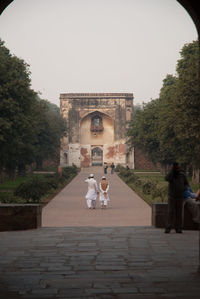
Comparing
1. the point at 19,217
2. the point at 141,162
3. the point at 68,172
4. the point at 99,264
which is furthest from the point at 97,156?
the point at 99,264

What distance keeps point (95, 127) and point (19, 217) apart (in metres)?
43.8

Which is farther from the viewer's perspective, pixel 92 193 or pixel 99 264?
pixel 92 193

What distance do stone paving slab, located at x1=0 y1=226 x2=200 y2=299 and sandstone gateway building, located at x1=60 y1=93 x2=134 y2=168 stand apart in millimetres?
42917

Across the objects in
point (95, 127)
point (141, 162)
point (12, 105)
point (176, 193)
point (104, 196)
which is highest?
point (95, 127)

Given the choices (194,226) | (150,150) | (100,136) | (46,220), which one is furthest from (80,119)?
(194,226)

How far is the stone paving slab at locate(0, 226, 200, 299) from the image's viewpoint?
15.1 feet

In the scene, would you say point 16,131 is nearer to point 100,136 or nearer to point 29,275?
point 29,275

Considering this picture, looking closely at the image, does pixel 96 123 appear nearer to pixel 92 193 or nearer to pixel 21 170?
pixel 21 170

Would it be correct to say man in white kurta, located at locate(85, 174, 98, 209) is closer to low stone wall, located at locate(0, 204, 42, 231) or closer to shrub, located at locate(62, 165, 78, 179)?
low stone wall, located at locate(0, 204, 42, 231)

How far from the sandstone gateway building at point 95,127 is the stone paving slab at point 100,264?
42.9 meters

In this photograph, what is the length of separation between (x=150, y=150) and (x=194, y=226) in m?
25.8

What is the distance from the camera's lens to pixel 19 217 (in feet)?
29.2

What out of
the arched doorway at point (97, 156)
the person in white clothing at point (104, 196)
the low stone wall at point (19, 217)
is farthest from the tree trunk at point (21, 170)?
the low stone wall at point (19, 217)

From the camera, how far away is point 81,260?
19.5 ft
